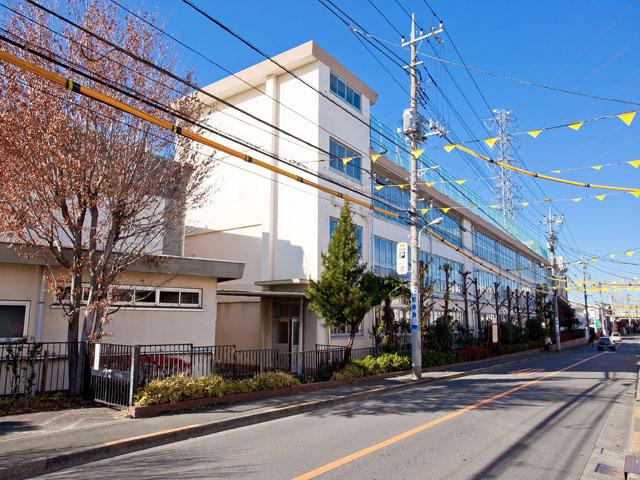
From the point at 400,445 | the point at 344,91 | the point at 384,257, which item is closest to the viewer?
the point at 400,445

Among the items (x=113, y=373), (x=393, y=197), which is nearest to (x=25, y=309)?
(x=113, y=373)

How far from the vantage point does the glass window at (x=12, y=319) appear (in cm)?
1285

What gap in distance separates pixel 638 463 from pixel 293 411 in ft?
22.7

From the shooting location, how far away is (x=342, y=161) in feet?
79.6

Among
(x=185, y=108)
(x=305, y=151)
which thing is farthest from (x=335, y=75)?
(x=185, y=108)

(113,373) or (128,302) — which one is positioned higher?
(128,302)

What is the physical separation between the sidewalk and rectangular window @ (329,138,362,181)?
1379cm

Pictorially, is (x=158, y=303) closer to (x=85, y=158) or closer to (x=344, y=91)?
(x=85, y=158)

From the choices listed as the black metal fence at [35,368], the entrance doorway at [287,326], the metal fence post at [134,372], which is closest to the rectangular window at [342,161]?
the entrance doorway at [287,326]

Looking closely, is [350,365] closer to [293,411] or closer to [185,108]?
[293,411]

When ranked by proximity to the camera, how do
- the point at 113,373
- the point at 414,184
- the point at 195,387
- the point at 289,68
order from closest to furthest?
the point at 113,373 → the point at 195,387 → the point at 414,184 → the point at 289,68

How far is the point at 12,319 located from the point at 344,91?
18.5 metres

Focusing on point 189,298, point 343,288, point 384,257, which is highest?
point 384,257

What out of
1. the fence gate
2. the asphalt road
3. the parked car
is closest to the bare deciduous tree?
the fence gate
